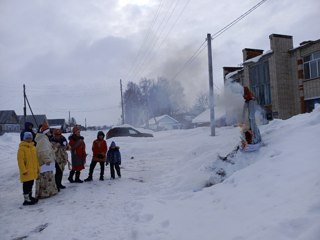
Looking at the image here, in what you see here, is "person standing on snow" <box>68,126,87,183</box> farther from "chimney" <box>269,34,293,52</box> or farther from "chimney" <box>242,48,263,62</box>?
"chimney" <box>242,48,263,62</box>

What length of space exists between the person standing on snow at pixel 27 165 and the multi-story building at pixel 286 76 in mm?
19657

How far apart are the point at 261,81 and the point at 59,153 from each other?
23765 millimetres

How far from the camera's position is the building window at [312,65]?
23884 mm

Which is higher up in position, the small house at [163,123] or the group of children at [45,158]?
the small house at [163,123]

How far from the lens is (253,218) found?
4.58 meters

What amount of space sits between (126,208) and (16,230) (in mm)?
2106

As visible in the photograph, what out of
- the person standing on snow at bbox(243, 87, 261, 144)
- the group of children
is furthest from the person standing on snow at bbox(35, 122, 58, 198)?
the person standing on snow at bbox(243, 87, 261, 144)

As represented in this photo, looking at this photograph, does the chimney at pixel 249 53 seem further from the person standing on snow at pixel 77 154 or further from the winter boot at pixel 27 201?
the winter boot at pixel 27 201

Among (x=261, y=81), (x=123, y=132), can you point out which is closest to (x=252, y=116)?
(x=123, y=132)

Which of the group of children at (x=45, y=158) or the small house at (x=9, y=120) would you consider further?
the small house at (x=9, y=120)

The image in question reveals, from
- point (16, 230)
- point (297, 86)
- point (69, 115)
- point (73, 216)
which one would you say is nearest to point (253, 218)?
point (73, 216)

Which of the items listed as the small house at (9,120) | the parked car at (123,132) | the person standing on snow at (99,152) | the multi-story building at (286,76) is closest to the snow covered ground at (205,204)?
the person standing on snow at (99,152)

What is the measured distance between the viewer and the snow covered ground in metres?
4.38

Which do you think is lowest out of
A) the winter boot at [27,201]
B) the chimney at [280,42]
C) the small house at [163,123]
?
the winter boot at [27,201]
